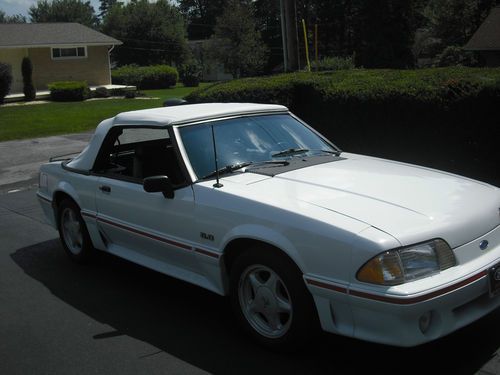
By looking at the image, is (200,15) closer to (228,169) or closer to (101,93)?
(101,93)

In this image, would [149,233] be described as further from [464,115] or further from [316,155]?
[464,115]

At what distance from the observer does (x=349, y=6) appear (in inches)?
2517

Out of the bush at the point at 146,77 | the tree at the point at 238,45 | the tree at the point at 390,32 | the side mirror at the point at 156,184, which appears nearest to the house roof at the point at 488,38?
the tree at the point at 390,32

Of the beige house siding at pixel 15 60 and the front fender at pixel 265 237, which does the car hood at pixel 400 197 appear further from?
the beige house siding at pixel 15 60

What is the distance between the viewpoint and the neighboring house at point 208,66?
51219mm

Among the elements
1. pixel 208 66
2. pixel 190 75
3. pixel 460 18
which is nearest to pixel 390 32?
pixel 460 18

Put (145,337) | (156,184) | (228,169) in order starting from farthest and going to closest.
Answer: (228,169), (156,184), (145,337)

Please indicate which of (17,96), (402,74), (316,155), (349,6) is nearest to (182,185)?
(316,155)

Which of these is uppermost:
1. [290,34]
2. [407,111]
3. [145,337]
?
[290,34]

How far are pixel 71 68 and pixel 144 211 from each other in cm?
3506

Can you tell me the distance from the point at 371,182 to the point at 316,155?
92 cm

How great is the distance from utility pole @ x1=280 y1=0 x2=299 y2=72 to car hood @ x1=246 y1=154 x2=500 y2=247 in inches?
346

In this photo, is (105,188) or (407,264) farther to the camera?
(105,188)

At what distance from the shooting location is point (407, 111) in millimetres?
8133
